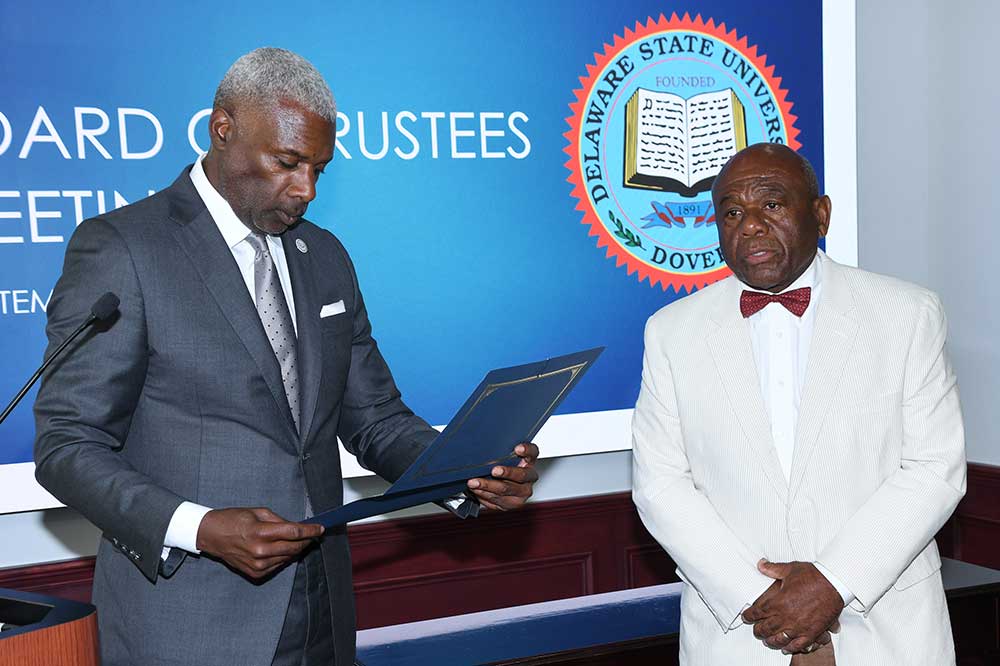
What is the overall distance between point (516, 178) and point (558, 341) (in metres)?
0.53

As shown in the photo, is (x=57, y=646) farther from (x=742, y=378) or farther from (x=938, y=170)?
(x=938, y=170)

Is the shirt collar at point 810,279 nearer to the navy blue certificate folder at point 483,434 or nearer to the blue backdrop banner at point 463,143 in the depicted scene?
the navy blue certificate folder at point 483,434

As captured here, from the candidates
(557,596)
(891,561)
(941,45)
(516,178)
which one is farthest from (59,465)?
(941,45)

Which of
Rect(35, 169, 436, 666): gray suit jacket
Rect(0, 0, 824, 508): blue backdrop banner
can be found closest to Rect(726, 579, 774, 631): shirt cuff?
Rect(35, 169, 436, 666): gray suit jacket

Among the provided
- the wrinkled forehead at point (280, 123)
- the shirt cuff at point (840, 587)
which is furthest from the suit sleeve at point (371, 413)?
the shirt cuff at point (840, 587)

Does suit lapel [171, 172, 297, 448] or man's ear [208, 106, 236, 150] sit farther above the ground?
man's ear [208, 106, 236, 150]

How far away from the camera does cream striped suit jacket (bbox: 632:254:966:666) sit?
1.89 metres

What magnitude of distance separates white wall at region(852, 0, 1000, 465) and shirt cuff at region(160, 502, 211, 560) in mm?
3153

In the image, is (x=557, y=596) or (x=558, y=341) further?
(x=557, y=596)

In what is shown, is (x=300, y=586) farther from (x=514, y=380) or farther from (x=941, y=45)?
(x=941, y=45)

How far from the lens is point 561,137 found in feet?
10.7

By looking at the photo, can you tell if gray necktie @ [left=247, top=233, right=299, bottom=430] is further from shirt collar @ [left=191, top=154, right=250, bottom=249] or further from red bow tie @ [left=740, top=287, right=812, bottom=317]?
red bow tie @ [left=740, top=287, right=812, bottom=317]

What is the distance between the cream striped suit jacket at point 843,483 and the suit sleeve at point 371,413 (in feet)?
1.70

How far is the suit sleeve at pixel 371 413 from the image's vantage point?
6.40ft
